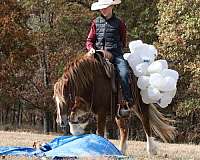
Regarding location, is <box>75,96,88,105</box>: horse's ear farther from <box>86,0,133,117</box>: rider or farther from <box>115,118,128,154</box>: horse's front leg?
<box>115,118,128,154</box>: horse's front leg

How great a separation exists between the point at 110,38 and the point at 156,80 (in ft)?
4.42

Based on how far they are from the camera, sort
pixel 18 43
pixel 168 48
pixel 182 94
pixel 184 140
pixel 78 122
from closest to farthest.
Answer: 1. pixel 78 122
2. pixel 168 48
3. pixel 182 94
4. pixel 18 43
5. pixel 184 140

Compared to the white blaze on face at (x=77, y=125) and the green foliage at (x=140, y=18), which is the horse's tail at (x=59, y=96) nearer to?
the white blaze on face at (x=77, y=125)

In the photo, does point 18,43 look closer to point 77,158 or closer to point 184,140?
point 184,140

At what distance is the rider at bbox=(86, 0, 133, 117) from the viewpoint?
846 cm

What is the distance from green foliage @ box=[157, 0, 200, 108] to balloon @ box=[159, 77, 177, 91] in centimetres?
1085

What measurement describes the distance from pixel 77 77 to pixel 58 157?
70.4 inches

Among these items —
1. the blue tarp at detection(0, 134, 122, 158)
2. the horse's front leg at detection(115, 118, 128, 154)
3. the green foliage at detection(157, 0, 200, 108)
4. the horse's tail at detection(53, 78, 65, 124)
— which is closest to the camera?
the blue tarp at detection(0, 134, 122, 158)

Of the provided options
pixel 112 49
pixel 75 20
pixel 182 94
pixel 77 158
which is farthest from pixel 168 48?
pixel 77 158

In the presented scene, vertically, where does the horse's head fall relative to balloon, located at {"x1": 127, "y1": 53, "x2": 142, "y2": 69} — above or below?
below

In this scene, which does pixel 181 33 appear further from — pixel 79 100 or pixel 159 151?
pixel 79 100

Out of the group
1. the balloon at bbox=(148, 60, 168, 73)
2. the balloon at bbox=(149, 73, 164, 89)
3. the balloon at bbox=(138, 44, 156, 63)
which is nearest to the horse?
the balloon at bbox=(149, 73, 164, 89)

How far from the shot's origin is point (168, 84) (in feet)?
30.7

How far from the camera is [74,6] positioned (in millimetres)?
31469
